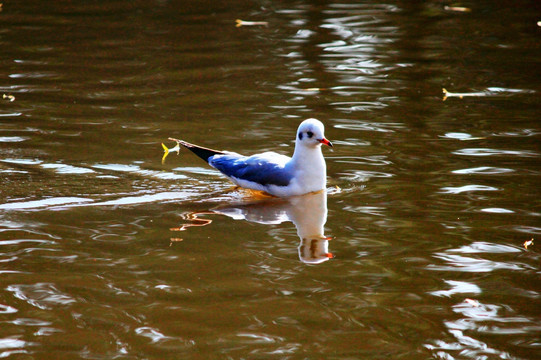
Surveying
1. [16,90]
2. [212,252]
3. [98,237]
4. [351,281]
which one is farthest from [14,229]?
[16,90]

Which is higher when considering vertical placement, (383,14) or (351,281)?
(383,14)

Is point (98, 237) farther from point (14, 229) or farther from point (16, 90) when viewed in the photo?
point (16, 90)

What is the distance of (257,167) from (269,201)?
0.37m

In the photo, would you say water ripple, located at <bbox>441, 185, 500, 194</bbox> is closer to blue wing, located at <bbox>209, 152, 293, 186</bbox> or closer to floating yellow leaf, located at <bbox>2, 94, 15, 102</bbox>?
blue wing, located at <bbox>209, 152, 293, 186</bbox>

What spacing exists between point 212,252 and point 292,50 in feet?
27.5

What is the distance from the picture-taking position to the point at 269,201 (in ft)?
27.0

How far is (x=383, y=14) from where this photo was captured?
1738 cm

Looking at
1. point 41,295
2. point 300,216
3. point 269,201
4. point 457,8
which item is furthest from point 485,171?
point 457,8

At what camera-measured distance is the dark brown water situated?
5230 mm

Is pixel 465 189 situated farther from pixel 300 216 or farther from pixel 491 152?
pixel 300 216

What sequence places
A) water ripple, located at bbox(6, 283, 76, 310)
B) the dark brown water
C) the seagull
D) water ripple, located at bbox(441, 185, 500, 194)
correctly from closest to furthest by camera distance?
the dark brown water < water ripple, located at bbox(6, 283, 76, 310) < water ripple, located at bbox(441, 185, 500, 194) < the seagull

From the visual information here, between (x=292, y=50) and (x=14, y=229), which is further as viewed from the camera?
(x=292, y=50)

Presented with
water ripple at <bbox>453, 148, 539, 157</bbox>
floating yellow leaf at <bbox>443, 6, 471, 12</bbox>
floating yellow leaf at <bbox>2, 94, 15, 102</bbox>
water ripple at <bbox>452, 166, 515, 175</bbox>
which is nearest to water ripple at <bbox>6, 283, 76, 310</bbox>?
water ripple at <bbox>452, 166, 515, 175</bbox>

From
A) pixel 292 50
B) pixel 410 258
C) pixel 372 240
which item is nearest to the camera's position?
pixel 410 258
